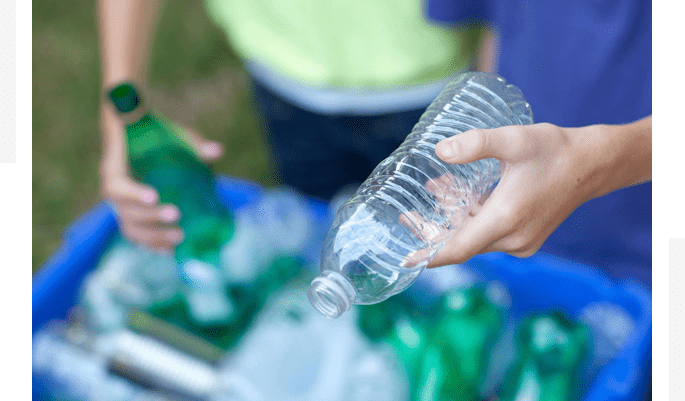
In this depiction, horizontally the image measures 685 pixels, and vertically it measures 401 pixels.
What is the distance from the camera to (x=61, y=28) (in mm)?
3031

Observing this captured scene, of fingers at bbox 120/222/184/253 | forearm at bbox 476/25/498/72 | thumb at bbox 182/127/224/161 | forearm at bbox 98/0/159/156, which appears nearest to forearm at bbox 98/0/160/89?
forearm at bbox 98/0/159/156

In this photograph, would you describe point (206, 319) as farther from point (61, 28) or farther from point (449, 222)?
point (61, 28)

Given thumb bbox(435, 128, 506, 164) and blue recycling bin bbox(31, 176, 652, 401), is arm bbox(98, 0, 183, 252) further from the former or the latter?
thumb bbox(435, 128, 506, 164)

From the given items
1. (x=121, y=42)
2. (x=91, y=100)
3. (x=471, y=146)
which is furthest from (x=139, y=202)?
(x=91, y=100)

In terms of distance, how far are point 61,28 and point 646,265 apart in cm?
318

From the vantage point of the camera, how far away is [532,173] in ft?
1.95

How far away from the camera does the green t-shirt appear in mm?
1096

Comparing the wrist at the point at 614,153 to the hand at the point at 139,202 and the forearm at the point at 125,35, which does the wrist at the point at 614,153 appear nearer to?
the hand at the point at 139,202

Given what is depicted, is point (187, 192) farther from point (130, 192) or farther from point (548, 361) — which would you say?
point (548, 361)

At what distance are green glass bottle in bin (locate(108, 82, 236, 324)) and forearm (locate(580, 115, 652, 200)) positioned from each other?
0.71 m

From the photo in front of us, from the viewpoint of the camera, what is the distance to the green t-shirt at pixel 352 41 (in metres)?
1.10

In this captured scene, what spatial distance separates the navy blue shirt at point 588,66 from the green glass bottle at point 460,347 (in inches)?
15.2

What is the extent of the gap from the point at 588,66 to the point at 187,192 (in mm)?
858

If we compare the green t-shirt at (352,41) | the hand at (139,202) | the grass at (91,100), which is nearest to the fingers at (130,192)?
the hand at (139,202)
